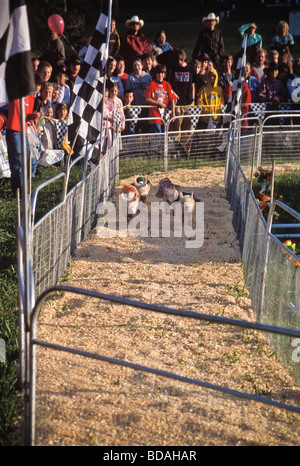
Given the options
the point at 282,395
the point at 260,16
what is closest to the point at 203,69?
the point at 282,395

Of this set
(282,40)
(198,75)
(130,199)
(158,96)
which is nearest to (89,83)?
(130,199)

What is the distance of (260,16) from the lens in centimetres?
3181

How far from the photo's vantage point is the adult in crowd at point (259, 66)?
14164mm

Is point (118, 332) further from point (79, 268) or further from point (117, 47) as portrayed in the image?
point (117, 47)

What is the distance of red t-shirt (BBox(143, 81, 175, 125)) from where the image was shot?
12.5 meters

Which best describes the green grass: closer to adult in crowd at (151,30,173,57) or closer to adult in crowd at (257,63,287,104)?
adult in crowd at (257,63,287,104)

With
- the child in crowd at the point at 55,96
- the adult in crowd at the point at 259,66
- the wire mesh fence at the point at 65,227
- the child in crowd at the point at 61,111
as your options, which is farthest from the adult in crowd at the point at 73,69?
the adult in crowd at the point at 259,66

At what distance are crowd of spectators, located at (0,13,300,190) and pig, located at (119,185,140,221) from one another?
8.94 feet

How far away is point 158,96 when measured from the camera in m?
12.6

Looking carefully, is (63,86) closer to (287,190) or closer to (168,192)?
(168,192)

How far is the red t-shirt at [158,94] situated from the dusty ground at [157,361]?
234 inches

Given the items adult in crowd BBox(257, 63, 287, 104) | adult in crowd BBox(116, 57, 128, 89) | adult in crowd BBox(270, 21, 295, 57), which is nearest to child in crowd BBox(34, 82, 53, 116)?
adult in crowd BBox(116, 57, 128, 89)

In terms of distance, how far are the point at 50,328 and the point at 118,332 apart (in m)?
0.59

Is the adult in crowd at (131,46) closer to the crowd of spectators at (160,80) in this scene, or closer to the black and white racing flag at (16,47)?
the crowd of spectators at (160,80)
